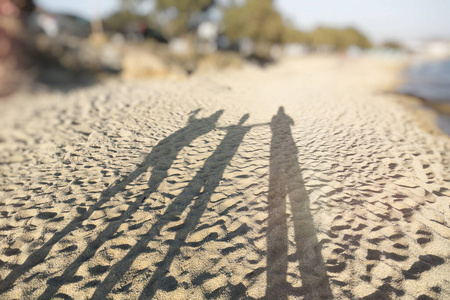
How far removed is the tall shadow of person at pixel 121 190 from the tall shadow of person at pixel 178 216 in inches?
20.6

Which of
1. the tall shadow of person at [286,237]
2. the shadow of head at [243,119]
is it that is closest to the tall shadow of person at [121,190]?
the shadow of head at [243,119]

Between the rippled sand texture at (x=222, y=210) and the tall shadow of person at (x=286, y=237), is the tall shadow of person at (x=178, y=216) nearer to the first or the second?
the rippled sand texture at (x=222, y=210)

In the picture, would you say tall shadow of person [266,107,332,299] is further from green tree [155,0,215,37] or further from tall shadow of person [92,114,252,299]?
green tree [155,0,215,37]

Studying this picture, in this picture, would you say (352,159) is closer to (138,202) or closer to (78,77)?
(138,202)

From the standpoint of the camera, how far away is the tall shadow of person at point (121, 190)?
2.91m

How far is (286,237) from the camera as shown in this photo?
10.8ft

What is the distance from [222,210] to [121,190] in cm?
202

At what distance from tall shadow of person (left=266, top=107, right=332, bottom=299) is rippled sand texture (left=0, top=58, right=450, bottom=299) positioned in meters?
0.02

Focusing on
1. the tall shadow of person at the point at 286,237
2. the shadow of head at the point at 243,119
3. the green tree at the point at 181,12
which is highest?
the green tree at the point at 181,12

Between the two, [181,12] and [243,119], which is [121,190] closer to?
[243,119]

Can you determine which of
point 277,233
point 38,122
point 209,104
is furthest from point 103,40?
point 277,233

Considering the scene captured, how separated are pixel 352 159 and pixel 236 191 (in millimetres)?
2937

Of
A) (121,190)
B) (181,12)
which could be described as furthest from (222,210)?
(181,12)

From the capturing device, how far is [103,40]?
2053cm
